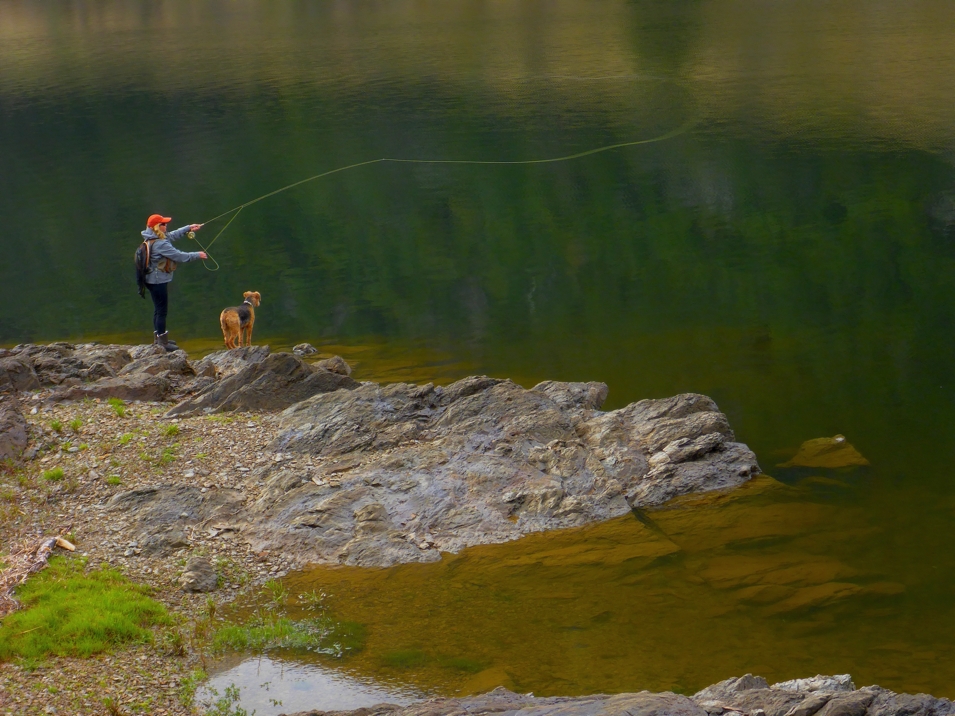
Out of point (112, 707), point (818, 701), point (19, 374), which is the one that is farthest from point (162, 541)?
point (818, 701)

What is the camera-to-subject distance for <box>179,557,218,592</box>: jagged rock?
511 inches

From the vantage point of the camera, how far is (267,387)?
18.1 metres

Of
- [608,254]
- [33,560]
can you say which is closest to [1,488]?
[33,560]

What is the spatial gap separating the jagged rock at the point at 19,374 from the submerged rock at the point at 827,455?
1301 cm

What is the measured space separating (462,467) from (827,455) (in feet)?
20.6

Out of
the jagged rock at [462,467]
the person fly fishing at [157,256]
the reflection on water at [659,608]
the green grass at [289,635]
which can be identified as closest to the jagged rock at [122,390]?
the jagged rock at [462,467]

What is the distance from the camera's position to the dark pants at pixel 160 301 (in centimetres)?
2120

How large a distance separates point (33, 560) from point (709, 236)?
2284 cm

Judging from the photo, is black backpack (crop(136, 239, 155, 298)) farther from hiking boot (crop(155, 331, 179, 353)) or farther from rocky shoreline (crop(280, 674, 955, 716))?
rocky shoreline (crop(280, 674, 955, 716))

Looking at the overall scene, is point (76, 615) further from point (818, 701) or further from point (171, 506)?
point (818, 701)

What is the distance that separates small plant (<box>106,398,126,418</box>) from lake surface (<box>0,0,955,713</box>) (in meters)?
5.89

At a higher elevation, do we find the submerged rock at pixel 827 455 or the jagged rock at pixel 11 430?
the jagged rock at pixel 11 430

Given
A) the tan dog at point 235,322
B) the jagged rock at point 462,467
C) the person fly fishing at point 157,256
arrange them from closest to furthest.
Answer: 1. the jagged rock at point 462,467
2. the person fly fishing at point 157,256
3. the tan dog at point 235,322

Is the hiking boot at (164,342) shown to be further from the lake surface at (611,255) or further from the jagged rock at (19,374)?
the jagged rock at (19,374)
